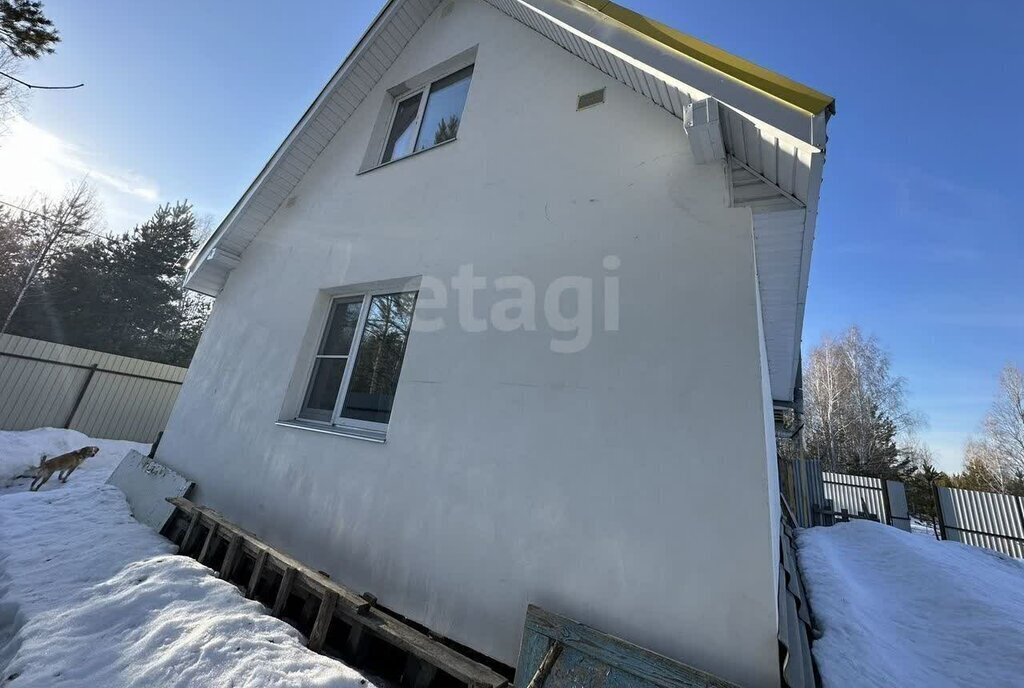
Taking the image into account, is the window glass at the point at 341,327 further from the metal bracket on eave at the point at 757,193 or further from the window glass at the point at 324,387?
the metal bracket on eave at the point at 757,193

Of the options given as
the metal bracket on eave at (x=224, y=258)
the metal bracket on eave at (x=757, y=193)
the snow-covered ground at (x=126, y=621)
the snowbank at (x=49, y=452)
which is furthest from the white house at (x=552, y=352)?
the snowbank at (x=49, y=452)

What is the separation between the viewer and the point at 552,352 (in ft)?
8.45

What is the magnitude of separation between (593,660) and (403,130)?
5.77 meters

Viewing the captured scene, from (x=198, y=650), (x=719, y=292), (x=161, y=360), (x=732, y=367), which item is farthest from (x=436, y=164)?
(x=161, y=360)

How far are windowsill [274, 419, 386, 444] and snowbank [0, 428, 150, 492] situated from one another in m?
5.06

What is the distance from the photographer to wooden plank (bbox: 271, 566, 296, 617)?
2.70 metres

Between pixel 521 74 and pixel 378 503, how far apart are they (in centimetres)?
417

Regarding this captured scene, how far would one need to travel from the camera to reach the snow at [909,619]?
7.95ft

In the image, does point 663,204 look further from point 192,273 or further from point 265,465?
point 192,273

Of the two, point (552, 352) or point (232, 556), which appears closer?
point (552, 352)

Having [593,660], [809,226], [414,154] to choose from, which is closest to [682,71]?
[809,226]

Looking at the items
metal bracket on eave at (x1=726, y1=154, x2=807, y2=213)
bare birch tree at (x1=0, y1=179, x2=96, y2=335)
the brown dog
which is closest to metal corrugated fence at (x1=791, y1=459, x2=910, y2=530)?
metal bracket on eave at (x1=726, y1=154, x2=807, y2=213)

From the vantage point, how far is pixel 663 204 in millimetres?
2473

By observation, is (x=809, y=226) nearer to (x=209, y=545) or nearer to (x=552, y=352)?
(x=552, y=352)
